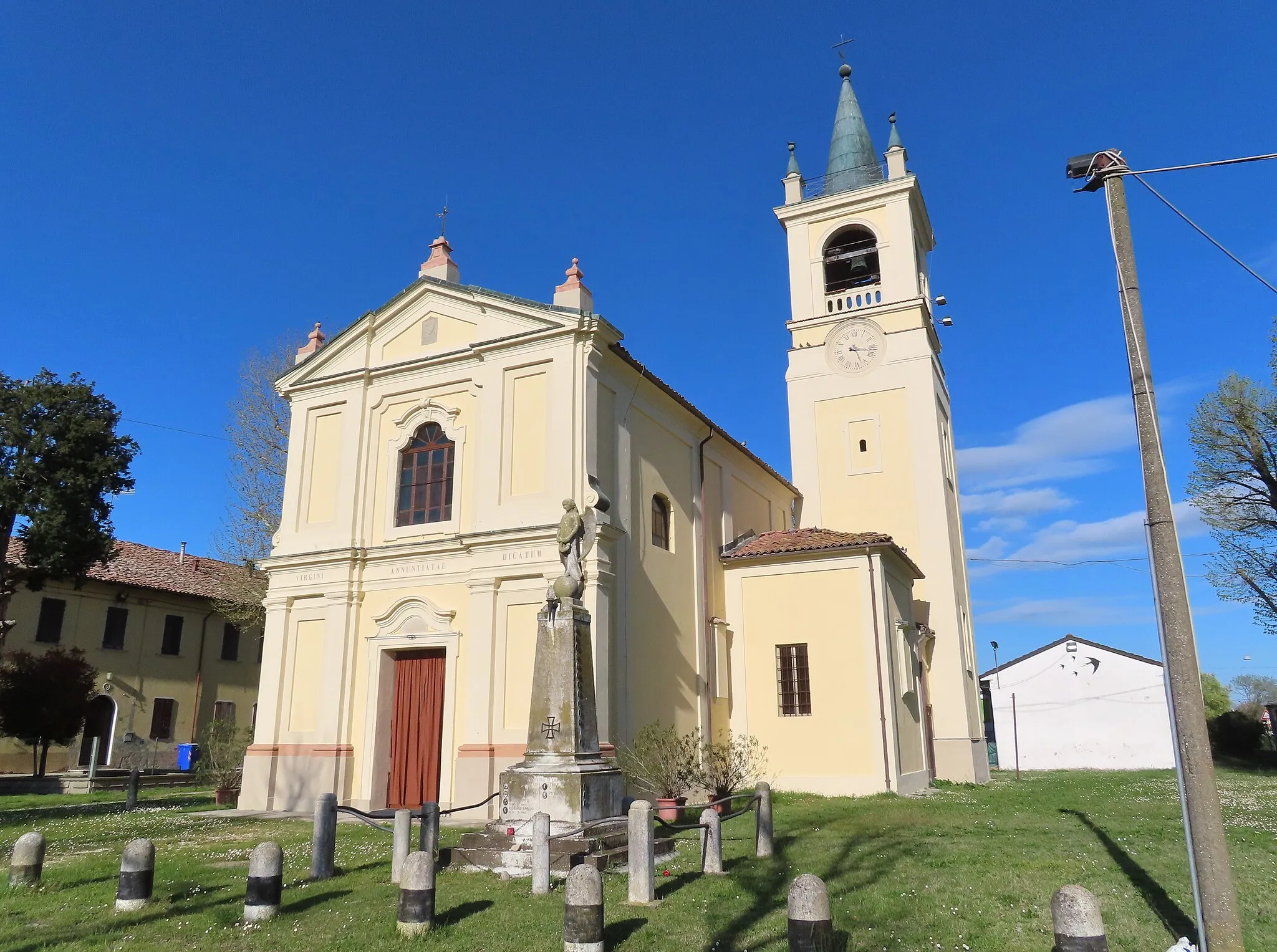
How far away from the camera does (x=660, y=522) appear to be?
1791 cm

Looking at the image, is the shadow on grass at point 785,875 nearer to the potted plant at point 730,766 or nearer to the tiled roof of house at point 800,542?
the potted plant at point 730,766

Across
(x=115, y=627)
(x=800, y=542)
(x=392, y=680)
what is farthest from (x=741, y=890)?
(x=115, y=627)

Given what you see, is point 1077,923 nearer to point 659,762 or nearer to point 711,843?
point 711,843

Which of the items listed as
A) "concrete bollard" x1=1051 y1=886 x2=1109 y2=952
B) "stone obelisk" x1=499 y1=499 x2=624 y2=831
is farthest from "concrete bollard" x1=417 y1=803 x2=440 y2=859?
"concrete bollard" x1=1051 y1=886 x2=1109 y2=952

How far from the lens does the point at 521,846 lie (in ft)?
28.8

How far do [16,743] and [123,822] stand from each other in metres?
14.3

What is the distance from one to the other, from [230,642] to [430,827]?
83.0 feet

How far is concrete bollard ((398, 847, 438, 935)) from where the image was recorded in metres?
6.60

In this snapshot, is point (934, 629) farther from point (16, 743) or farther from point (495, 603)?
point (16, 743)

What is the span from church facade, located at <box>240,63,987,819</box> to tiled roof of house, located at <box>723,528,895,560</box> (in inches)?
2.9

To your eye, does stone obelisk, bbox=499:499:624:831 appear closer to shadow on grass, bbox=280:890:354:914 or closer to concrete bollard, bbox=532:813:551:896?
concrete bollard, bbox=532:813:551:896

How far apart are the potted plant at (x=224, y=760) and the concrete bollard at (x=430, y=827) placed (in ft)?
30.7

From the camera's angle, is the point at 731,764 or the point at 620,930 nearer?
the point at 620,930

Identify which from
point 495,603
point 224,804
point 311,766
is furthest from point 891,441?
point 224,804
